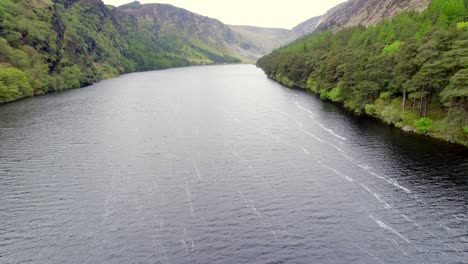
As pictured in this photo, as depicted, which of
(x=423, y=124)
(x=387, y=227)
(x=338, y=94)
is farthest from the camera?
(x=338, y=94)

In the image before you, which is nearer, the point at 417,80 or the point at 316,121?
the point at 417,80

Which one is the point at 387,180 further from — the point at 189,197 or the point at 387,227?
the point at 189,197

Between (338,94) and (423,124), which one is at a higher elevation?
(338,94)

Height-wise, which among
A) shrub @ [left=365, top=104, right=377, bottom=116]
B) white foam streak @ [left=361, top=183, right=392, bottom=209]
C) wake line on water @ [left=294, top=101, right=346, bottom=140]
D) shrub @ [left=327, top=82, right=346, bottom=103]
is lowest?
white foam streak @ [left=361, top=183, right=392, bottom=209]

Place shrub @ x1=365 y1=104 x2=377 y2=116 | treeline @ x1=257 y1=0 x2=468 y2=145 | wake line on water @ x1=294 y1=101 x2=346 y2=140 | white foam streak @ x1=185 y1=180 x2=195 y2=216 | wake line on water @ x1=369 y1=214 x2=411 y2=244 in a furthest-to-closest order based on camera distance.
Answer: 1. shrub @ x1=365 y1=104 x2=377 y2=116
2. wake line on water @ x1=294 y1=101 x2=346 y2=140
3. treeline @ x1=257 y1=0 x2=468 y2=145
4. white foam streak @ x1=185 y1=180 x2=195 y2=216
5. wake line on water @ x1=369 y1=214 x2=411 y2=244

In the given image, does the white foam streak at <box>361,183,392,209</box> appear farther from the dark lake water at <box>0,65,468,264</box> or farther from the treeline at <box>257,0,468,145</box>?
the treeline at <box>257,0,468,145</box>

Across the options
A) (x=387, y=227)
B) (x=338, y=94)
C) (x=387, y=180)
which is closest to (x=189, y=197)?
(x=387, y=227)

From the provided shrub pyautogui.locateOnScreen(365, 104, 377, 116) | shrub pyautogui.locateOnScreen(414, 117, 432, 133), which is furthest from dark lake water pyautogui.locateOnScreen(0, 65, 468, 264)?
shrub pyautogui.locateOnScreen(365, 104, 377, 116)
